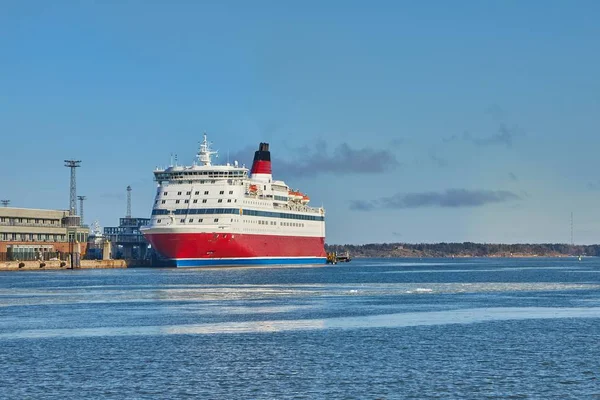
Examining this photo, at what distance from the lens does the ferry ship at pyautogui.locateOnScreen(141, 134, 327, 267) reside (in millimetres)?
112812

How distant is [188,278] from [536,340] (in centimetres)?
5672

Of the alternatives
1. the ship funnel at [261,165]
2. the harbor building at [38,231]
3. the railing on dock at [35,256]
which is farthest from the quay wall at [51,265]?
the ship funnel at [261,165]

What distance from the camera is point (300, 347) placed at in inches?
1380

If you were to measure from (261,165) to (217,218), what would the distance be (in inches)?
818

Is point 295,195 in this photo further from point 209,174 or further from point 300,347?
point 300,347

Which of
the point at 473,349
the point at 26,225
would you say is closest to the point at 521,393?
the point at 473,349

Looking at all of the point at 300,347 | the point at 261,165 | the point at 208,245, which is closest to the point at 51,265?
the point at 208,245

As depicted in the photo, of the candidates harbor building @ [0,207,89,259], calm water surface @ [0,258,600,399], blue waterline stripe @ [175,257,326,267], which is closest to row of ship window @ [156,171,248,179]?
blue waterline stripe @ [175,257,326,267]

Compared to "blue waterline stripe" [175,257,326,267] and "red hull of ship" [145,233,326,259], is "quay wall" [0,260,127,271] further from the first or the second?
"blue waterline stripe" [175,257,326,267]

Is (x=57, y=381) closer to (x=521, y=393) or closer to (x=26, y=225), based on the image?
(x=521, y=393)

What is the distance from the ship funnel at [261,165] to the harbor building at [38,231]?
984 inches

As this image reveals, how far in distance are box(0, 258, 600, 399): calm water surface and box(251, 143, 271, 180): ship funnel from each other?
73.4m

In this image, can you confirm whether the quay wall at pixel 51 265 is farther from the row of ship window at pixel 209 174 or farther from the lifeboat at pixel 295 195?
the lifeboat at pixel 295 195

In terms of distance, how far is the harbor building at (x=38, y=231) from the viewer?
12375cm
